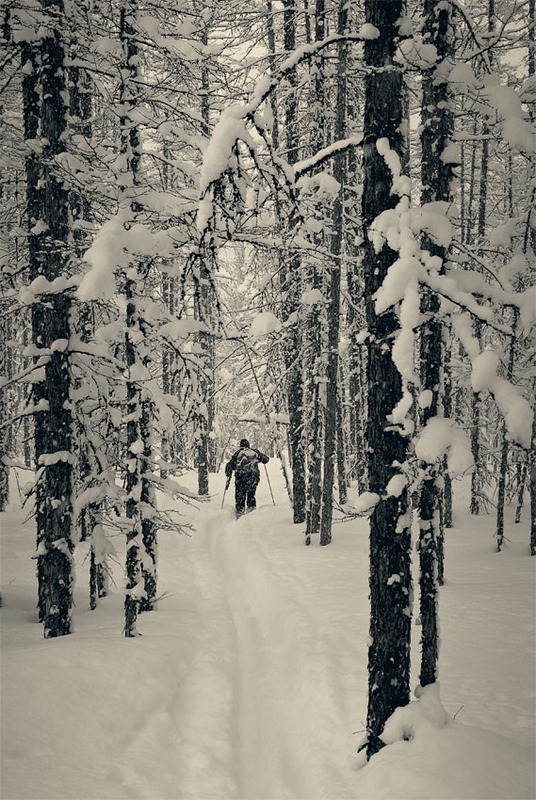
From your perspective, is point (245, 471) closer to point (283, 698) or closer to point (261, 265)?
point (261, 265)

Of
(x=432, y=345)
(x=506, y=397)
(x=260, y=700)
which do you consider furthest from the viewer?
(x=260, y=700)

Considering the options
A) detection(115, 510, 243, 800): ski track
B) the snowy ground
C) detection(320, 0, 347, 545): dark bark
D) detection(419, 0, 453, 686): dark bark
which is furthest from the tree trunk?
detection(320, 0, 347, 545): dark bark

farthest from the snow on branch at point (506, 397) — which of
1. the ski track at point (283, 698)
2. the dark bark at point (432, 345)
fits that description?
the ski track at point (283, 698)

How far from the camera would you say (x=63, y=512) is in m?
7.83

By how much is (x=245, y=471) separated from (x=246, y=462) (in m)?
0.34

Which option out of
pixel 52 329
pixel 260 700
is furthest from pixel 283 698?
pixel 52 329

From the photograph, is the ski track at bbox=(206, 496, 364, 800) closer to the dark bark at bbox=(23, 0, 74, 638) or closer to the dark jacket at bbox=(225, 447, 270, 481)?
the dark bark at bbox=(23, 0, 74, 638)

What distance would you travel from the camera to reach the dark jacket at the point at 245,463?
17062 millimetres

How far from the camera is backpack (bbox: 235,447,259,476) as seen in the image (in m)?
17.1

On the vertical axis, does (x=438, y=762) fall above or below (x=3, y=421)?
below

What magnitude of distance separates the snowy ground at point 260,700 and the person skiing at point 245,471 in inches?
254

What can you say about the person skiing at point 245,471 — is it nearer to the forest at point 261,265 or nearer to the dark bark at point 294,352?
the dark bark at point 294,352

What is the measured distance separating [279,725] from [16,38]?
9.77 meters

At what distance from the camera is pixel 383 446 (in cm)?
459
